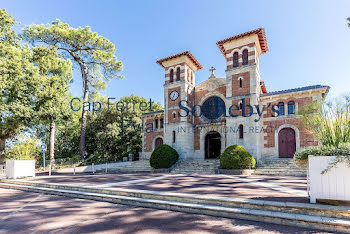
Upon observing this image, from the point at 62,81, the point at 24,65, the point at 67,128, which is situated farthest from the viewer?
the point at 67,128

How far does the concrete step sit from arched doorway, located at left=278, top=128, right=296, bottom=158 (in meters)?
12.7

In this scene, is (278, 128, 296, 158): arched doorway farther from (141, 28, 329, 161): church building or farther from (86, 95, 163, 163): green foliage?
(86, 95, 163, 163): green foliage

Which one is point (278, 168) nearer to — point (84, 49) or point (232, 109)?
point (232, 109)

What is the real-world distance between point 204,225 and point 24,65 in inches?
684

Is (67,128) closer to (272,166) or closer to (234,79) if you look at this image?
(234,79)

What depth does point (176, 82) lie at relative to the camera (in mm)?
20375

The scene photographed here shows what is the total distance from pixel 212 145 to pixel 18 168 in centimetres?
1536

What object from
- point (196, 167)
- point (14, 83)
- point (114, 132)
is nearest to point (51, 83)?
point (14, 83)

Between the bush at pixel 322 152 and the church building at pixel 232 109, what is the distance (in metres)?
11.1

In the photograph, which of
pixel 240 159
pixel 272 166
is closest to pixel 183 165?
pixel 240 159

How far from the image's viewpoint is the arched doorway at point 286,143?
15.6 metres

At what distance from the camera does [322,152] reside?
456 cm

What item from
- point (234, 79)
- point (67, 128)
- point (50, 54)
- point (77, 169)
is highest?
point (50, 54)

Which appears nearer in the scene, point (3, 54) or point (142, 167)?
point (3, 54)
